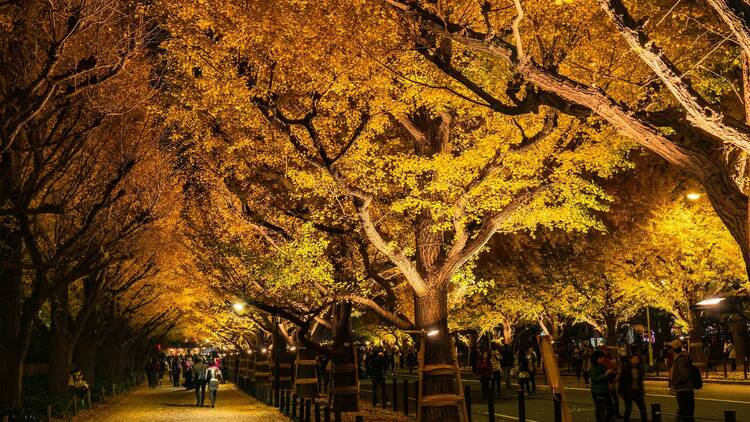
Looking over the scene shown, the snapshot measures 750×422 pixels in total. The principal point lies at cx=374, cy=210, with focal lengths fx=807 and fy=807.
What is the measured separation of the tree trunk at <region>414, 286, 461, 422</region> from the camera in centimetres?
1582

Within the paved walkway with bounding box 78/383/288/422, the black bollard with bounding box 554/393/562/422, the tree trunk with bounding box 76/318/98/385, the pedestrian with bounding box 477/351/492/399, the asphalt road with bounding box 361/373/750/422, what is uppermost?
the tree trunk with bounding box 76/318/98/385

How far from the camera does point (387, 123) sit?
17219 mm

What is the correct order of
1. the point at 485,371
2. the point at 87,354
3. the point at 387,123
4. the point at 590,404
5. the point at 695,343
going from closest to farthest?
1. the point at 387,123
2. the point at 590,404
3. the point at 485,371
4. the point at 695,343
5. the point at 87,354

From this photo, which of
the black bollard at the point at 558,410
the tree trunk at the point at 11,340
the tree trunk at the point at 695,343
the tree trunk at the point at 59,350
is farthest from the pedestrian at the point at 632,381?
the tree trunk at the point at 59,350

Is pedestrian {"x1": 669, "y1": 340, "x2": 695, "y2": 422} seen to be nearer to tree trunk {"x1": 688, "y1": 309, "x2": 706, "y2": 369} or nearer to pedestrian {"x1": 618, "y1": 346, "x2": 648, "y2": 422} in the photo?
pedestrian {"x1": 618, "y1": 346, "x2": 648, "y2": 422}

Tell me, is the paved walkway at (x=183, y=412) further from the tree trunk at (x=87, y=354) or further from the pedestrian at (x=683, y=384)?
the pedestrian at (x=683, y=384)

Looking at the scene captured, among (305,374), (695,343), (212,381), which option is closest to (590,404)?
(305,374)

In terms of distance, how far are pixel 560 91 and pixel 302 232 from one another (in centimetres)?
1172

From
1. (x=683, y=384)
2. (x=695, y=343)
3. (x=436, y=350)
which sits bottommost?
(x=683, y=384)

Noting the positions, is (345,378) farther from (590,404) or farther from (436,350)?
(590,404)

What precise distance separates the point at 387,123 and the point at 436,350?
4869 millimetres

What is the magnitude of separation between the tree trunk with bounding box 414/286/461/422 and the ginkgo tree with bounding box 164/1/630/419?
0.09 feet

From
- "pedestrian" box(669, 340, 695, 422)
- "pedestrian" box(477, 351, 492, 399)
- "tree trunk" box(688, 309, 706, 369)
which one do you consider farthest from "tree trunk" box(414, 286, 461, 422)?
"tree trunk" box(688, 309, 706, 369)

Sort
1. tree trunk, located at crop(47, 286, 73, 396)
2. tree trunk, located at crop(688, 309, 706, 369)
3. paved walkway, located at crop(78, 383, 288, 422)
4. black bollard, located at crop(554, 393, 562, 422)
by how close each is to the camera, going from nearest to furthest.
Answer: black bollard, located at crop(554, 393, 562, 422)
paved walkway, located at crop(78, 383, 288, 422)
tree trunk, located at crop(47, 286, 73, 396)
tree trunk, located at crop(688, 309, 706, 369)
